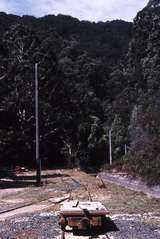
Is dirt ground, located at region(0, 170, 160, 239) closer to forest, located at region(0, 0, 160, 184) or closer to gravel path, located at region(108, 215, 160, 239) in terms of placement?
gravel path, located at region(108, 215, 160, 239)

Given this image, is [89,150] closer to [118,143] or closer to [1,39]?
[118,143]

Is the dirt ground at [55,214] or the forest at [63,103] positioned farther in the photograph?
the forest at [63,103]

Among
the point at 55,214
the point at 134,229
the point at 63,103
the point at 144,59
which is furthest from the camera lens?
the point at 63,103

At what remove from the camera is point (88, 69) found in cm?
8794

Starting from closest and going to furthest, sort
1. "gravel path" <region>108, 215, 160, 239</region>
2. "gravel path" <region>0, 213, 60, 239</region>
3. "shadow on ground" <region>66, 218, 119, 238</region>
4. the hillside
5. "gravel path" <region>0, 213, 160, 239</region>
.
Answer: "gravel path" <region>108, 215, 160, 239</region>, "gravel path" <region>0, 213, 160, 239</region>, "gravel path" <region>0, 213, 60, 239</region>, "shadow on ground" <region>66, 218, 119, 238</region>, the hillside

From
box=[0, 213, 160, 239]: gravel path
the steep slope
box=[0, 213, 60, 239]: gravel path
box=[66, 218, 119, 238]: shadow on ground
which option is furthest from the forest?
box=[66, 218, 119, 238]: shadow on ground

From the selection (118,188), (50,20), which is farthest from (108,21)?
(118,188)

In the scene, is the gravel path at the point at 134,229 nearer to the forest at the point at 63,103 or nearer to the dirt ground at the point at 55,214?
the dirt ground at the point at 55,214

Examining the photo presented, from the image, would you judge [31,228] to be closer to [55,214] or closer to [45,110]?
[55,214]

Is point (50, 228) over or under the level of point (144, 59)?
under

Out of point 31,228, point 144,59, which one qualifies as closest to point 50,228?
point 31,228

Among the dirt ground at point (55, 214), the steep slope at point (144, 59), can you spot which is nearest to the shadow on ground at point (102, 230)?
the dirt ground at point (55, 214)

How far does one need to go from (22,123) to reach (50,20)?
6659 cm

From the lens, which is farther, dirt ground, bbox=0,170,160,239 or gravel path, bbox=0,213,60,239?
dirt ground, bbox=0,170,160,239
